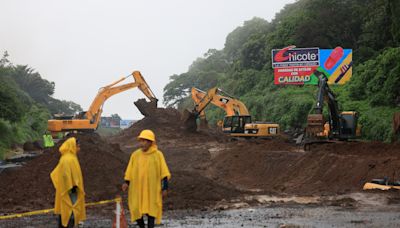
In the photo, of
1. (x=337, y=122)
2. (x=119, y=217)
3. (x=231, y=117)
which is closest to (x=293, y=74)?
(x=231, y=117)

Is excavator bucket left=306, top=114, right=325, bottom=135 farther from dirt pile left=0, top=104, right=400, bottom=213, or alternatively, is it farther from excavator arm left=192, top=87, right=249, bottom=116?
excavator arm left=192, top=87, right=249, bottom=116

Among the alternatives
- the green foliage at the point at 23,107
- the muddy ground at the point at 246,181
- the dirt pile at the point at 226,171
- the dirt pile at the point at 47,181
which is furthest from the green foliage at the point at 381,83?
the green foliage at the point at 23,107

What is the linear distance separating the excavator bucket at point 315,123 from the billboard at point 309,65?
21.3 meters

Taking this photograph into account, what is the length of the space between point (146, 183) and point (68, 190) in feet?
4.33

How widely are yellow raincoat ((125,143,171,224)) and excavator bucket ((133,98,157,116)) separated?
125 ft

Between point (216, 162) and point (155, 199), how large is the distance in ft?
73.1

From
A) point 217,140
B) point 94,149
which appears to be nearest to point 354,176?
point 94,149

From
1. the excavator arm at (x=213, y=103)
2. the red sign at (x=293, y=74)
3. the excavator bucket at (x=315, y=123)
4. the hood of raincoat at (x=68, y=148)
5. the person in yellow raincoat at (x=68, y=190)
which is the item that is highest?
the red sign at (x=293, y=74)

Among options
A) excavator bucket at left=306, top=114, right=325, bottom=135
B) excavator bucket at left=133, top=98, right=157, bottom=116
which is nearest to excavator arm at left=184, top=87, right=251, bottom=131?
excavator bucket at left=133, top=98, right=157, bottom=116

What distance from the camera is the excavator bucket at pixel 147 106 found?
4778cm

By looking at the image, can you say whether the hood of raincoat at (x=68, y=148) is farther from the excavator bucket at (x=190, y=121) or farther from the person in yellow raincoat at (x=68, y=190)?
the excavator bucket at (x=190, y=121)

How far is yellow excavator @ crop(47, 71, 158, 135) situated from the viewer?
134 ft

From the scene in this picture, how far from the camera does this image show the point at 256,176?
26.7m

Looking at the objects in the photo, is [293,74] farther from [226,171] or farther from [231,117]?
[226,171]
